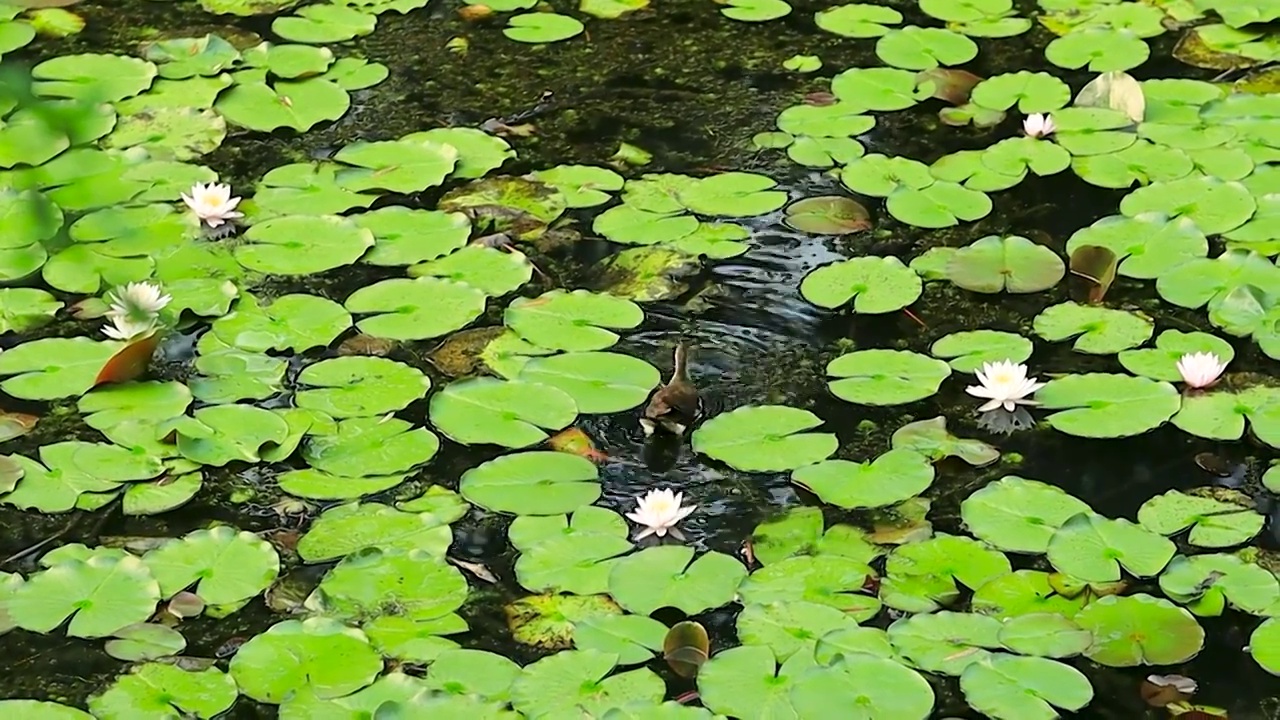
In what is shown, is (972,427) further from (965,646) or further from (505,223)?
(505,223)

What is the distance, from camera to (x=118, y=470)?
83.0 inches

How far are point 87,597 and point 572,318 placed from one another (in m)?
0.90

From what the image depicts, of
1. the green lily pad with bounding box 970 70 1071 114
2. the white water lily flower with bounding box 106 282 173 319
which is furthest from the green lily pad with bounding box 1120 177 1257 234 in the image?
the white water lily flower with bounding box 106 282 173 319

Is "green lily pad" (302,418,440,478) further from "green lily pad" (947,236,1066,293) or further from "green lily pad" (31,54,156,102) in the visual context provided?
"green lily pad" (31,54,156,102)

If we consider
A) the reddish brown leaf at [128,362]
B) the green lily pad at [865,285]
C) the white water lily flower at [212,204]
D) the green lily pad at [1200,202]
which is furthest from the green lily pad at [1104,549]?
the white water lily flower at [212,204]

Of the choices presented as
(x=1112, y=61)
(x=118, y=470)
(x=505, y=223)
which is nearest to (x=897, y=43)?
(x=1112, y=61)

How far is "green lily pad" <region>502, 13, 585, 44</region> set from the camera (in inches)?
133

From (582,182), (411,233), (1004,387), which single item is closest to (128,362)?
(411,233)

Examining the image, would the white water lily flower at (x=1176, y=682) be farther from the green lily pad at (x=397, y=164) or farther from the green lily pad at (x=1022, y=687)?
the green lily pad at (x=397, y=164)

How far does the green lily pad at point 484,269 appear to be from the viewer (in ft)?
8.36

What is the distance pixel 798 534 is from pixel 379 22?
6.45 ft

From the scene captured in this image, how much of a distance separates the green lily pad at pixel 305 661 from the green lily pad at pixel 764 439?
61cm

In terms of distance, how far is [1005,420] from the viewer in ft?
7.37

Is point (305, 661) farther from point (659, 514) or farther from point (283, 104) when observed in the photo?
point (283, 104)
